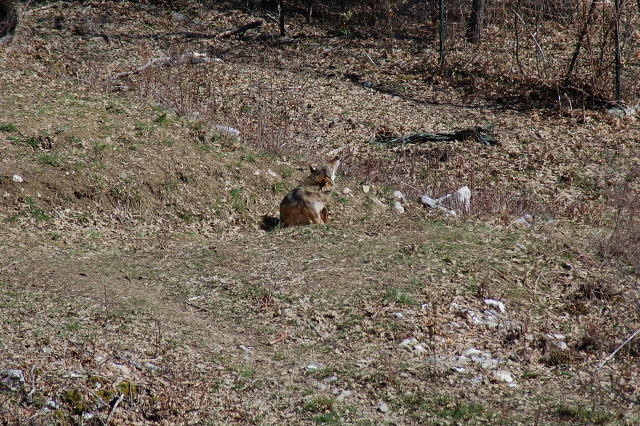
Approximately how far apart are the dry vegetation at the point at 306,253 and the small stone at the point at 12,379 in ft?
0.14

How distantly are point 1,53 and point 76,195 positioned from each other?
732cm

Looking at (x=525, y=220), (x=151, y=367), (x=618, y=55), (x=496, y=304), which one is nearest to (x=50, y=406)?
(x=151, y=367)

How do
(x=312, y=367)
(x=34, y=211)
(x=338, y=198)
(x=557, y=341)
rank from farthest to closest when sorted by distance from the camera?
1. (x=338, y=198)
2. (x=34, y=211)
3. (x=557, y=341)
4. (x=312, y=367)

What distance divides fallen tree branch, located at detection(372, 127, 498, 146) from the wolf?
16.1 ft

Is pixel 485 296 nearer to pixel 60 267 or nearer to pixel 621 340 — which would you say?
pixel 621 340

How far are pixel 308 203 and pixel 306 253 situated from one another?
119 cm

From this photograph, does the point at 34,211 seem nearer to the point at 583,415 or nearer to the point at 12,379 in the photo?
the point at 12,379

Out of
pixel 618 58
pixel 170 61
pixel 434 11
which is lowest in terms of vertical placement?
pixel 170 61

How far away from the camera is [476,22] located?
1966 cm

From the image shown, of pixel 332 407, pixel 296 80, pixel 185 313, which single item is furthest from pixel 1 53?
pixel 332 407

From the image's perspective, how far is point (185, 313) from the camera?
7.10 m

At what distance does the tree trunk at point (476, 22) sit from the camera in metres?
19.6

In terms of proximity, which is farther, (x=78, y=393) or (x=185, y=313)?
(x=185, y=313)

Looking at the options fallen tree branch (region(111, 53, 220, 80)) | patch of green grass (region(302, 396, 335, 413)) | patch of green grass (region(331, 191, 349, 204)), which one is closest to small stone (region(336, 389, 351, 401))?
patch of green grass (region(302, 396, 335, 413))
